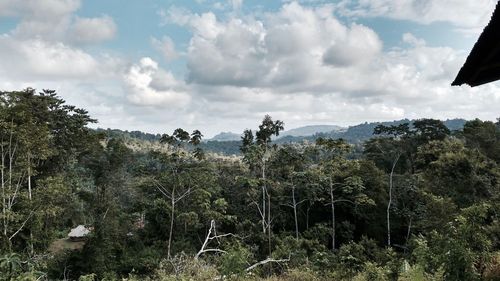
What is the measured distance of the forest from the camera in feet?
54.4

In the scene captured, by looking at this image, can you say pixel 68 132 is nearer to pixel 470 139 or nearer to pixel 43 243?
pixel 43 243

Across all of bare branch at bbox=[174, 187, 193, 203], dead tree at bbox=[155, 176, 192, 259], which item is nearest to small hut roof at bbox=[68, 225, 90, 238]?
dead tree at bbox=[155, 176, 192, 259]

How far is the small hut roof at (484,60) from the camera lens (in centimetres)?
303

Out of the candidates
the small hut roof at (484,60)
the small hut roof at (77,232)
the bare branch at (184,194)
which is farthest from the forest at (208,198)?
the small hut roof at (484,60)

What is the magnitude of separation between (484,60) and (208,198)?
1986 cm

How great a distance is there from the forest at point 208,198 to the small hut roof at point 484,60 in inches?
369

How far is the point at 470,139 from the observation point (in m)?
30.4

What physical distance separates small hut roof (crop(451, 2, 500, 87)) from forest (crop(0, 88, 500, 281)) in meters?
9.38

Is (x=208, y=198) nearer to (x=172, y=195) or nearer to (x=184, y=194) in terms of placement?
(x=184, y=194)

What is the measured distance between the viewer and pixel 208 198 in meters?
22.4

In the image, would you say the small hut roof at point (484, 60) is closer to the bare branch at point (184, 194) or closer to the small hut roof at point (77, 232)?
the bare branch at point (184, 194)

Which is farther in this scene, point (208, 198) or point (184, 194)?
point (208, 198)

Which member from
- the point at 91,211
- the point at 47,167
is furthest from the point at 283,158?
the point at 47,167

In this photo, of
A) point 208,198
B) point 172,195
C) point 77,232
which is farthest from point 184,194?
point 77,232
